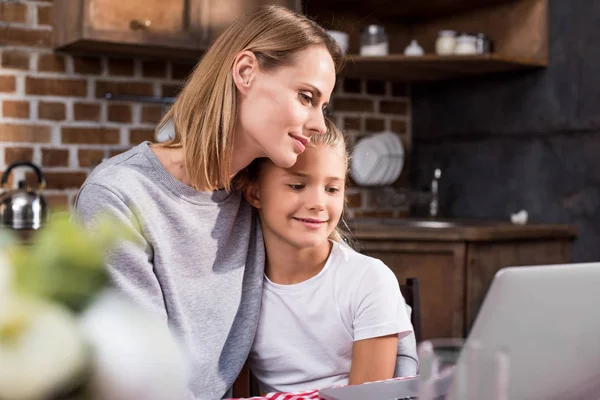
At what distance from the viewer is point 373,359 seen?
1.20 m

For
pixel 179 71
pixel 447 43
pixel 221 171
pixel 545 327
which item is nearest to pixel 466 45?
pixel 447 43

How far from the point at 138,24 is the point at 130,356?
2248 mm

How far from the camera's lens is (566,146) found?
8.94ft

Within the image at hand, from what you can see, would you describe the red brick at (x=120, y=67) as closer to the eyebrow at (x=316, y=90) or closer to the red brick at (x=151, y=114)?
the red brick at (x=151, y=114)

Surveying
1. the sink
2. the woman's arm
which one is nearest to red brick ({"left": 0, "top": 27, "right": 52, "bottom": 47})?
the sink

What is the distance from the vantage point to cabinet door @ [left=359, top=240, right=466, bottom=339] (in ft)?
8.36

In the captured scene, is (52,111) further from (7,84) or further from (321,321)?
(321,321)

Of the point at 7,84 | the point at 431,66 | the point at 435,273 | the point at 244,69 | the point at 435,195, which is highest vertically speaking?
the point at 431,66

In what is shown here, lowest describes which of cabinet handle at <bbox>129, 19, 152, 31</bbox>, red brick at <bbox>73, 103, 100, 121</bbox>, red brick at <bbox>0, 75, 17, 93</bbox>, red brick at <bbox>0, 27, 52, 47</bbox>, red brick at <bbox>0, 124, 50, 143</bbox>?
red brick at <bbox>0, 124, 50, 143</bbox>

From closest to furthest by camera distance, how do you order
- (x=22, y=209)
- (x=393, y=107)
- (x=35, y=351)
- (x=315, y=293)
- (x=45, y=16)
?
(x=35, y=351)
(x=315, y=293)
(x=22, y=209)
(x=45, y=16)
(x=393, y=107)

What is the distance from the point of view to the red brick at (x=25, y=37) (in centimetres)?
251

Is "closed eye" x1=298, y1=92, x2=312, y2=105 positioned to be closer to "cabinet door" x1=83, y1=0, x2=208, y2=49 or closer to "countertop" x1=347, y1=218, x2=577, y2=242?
"countertop" x1=347, y1=218, x2=577, y2=242

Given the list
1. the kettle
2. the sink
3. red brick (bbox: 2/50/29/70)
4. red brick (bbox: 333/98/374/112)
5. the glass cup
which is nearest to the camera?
the glass cup

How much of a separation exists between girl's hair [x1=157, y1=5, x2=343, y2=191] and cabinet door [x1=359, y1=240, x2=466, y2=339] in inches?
53.4
